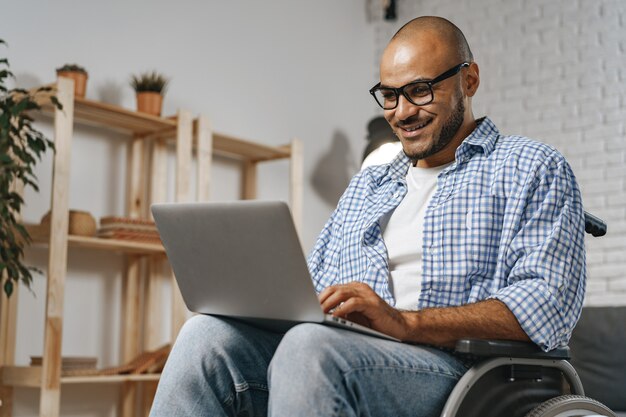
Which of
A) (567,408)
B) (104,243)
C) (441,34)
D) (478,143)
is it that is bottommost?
(567,408)

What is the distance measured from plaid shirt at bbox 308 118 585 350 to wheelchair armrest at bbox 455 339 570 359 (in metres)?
0.02

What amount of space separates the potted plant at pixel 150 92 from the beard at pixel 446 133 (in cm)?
209

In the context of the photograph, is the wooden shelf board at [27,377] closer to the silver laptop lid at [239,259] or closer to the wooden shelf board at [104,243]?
the wooden shelf board at [104,243]

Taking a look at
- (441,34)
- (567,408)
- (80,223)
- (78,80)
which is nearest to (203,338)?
(567,408)

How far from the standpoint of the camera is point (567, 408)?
1.51 m

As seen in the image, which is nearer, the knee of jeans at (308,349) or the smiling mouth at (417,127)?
the knee of jeans at (308,349)

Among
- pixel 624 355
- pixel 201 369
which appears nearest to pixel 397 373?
pixel 201 369

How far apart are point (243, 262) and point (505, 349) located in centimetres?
50

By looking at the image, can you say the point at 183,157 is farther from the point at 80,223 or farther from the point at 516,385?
the point at 516,385

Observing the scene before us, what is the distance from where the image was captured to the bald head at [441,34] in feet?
6.26

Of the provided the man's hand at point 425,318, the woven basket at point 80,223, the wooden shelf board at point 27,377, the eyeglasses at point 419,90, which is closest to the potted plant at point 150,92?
the woven basket at point 80,223

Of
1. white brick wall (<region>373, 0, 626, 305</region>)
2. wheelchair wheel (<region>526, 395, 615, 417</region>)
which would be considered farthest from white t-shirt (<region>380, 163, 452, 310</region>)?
white brick wall (<region>373, 0, 626, 305</region>)

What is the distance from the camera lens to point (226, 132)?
4.42m

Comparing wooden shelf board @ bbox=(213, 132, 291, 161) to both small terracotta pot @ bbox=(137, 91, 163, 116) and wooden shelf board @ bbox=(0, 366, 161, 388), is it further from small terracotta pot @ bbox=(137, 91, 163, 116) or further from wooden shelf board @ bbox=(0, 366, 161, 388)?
wooden shelf board @ bbox=(0, 366, 161, 388)
